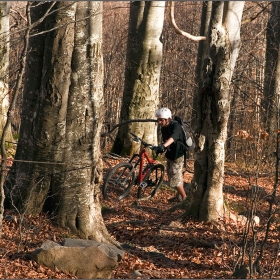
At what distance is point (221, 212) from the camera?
996 cm

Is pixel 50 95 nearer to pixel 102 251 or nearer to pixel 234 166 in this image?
pixel 102 251

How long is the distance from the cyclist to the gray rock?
364 centimetres

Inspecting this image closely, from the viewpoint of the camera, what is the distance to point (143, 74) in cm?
1512

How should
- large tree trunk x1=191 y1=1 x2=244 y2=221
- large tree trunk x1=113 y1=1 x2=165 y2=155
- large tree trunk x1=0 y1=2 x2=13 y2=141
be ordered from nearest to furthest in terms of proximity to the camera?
large tree trunk x1=191 y1=1 x2=244 y2=221, large tree trunk x1=0 y1=2 x2=13 y2=141, large tree trunk x1=113 y1=1 x2=165 y2=155

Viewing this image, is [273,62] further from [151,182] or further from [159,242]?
[159,242]

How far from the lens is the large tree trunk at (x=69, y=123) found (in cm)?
791

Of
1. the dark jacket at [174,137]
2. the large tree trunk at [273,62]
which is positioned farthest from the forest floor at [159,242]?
the large tree trunk at [273,62]

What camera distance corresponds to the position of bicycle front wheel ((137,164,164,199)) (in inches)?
456

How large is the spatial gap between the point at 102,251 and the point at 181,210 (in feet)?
13.4

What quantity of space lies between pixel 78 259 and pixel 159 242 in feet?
8.62

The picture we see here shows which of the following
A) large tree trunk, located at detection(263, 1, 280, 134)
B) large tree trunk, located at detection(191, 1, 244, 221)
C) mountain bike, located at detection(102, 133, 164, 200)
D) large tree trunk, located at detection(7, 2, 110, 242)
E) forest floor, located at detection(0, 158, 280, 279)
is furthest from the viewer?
large tree trunk, located at detection(263, 1, 280, 134)

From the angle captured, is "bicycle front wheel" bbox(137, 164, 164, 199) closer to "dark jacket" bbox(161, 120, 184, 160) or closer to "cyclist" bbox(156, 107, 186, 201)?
"cyclist" bbox(156, 107, 186, 201)

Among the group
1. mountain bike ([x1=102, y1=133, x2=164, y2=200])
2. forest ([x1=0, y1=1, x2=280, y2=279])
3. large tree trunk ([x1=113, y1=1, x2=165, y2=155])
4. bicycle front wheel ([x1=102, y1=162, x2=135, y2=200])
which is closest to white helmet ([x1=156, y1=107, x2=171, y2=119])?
mountain bike ([x1=102, y1=133, x2=164, y2=200])

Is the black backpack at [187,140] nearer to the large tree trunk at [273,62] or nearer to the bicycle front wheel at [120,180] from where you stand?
the bicycle front wheel at [120,180]
